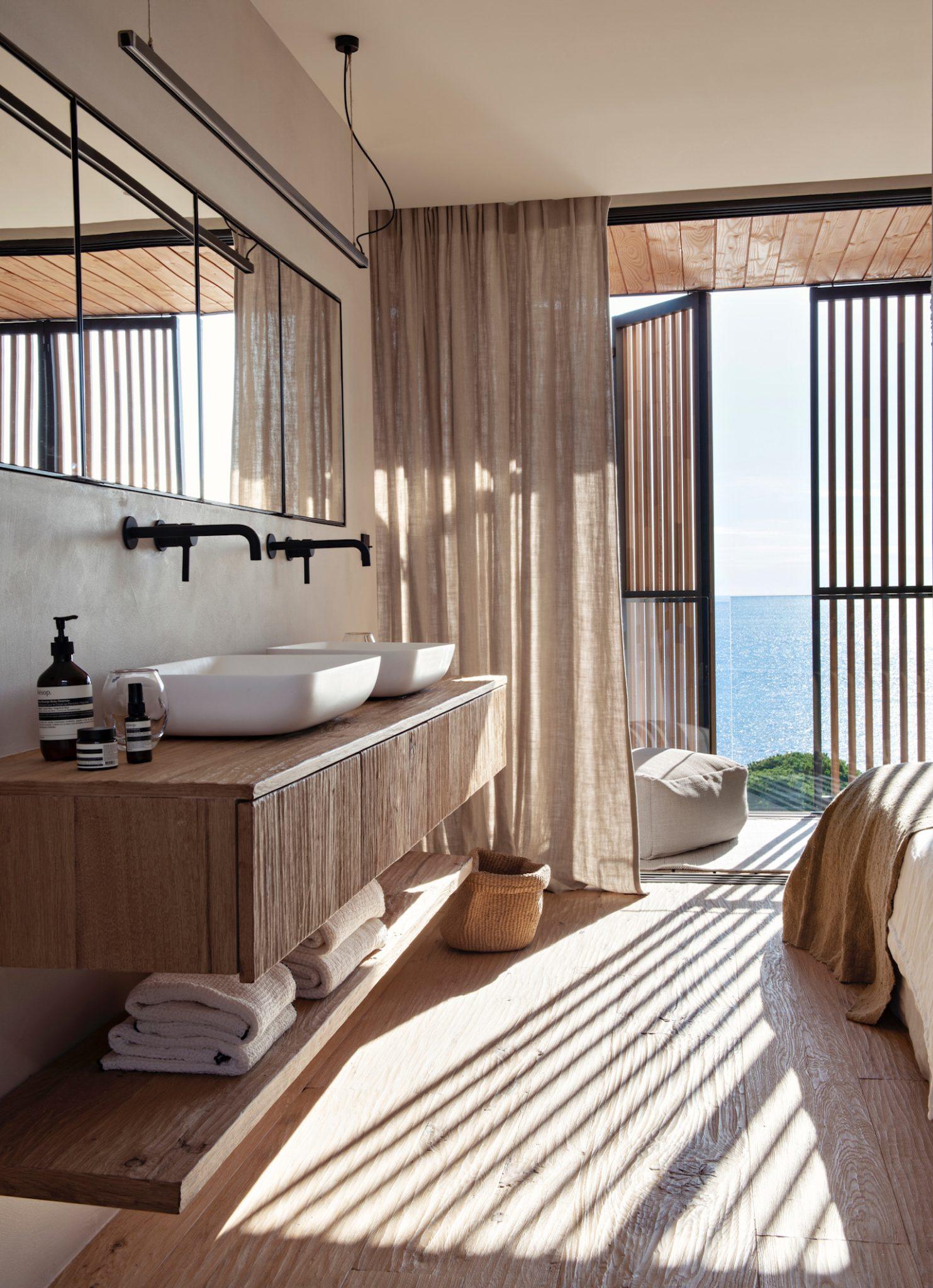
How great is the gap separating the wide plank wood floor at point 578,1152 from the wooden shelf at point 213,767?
0.86 meters

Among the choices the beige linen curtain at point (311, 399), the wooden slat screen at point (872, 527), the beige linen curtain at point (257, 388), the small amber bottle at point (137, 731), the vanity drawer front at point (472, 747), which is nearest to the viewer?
the small amber bottle at point (137, 731)

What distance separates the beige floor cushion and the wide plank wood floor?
39.4 inches

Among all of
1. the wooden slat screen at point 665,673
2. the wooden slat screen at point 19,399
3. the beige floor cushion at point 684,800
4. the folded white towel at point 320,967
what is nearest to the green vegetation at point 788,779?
the beige floor cushion at point 684,800

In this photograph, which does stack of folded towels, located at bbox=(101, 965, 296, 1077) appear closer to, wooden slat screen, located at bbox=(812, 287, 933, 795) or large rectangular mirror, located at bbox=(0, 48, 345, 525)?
large rectangular mirror, located at bbox=(0, 48, 345, 525)

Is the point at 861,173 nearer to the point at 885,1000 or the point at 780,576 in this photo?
the point at 780,576

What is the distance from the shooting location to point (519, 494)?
3818 millimetres

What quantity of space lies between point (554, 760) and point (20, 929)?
2.63m

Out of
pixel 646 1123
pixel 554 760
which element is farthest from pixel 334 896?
pixel 554 760

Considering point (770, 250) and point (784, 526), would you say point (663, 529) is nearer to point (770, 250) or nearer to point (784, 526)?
point (784, 526)

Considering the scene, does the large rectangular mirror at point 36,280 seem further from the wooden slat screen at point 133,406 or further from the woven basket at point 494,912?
the woven basket at point 494,912

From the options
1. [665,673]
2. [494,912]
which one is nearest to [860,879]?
[494,912]

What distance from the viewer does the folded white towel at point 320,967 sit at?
1.90m

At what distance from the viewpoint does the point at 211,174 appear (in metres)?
2.26

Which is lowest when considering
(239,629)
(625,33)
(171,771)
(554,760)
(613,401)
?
(554,760)
